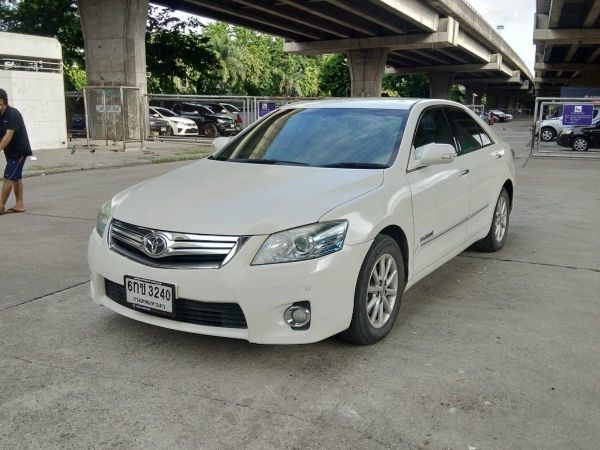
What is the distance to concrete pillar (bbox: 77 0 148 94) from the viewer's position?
75.8ft

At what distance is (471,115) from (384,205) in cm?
248

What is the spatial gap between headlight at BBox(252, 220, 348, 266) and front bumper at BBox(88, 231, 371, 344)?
1.4 inches

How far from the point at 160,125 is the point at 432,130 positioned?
23188 millimetres

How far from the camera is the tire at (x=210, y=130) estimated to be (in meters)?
27.5

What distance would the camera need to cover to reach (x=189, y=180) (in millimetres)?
4262

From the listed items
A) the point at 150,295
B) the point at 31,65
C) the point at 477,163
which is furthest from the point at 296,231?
the point at 31,65

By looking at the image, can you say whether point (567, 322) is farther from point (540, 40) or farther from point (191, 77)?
point (191, 77)

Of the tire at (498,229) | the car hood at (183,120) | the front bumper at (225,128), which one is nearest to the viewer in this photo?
the tire at (498,229)

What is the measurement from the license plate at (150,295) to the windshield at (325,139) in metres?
1.49

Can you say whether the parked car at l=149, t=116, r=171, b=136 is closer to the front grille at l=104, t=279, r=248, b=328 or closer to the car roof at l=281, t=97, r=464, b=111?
the car roof at l=281, t=97, r=464, b=111

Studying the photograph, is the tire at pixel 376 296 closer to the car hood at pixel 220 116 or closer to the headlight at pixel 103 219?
the headlight at pixel 103 219

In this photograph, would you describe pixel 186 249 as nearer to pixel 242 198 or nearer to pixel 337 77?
pixel 242 198

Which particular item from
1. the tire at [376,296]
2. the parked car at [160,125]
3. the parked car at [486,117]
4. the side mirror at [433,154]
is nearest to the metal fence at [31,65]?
the parked car at [160,125]

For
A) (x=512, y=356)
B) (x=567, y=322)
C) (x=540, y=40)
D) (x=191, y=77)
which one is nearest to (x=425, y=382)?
(x=512, y=356)
